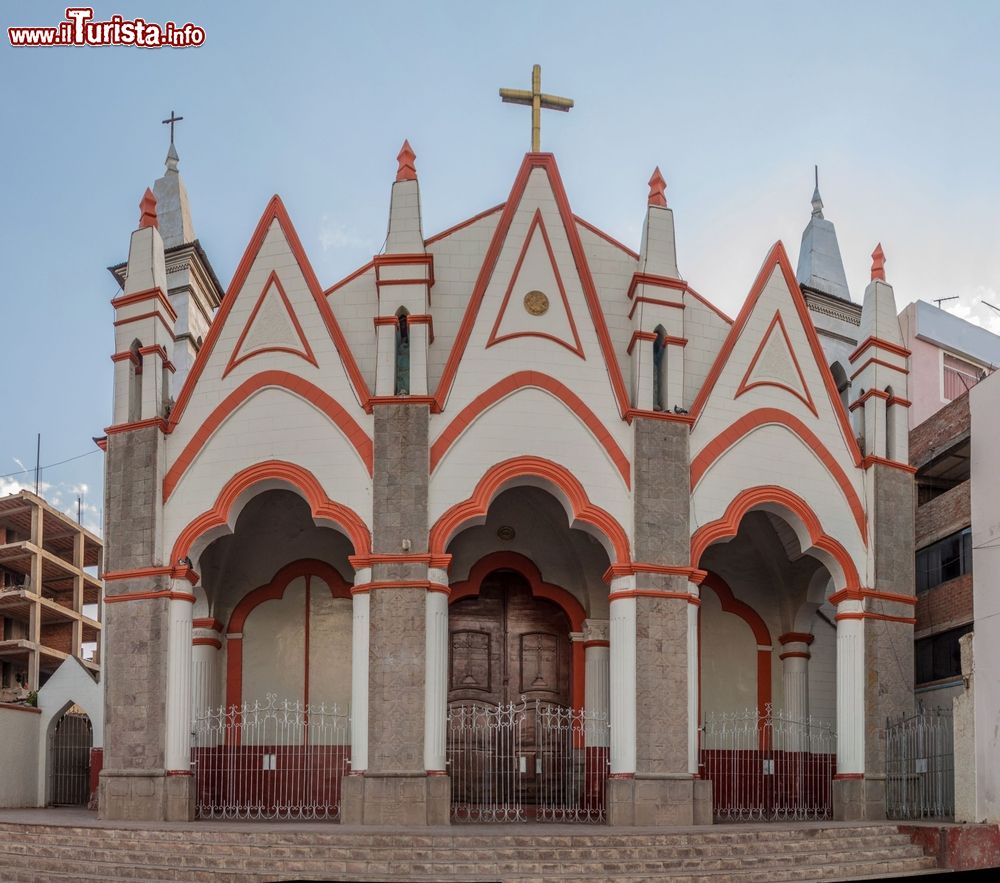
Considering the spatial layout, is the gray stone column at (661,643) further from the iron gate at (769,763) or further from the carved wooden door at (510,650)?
the carved wooden door at (510,650)

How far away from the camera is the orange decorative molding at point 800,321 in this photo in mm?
22234

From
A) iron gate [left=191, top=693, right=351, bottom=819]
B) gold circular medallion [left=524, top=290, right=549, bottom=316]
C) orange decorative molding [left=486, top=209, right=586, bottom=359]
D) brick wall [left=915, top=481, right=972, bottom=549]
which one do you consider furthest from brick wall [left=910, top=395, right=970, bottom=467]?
iron gate [left=191, top=693, right=351, bottom=819]

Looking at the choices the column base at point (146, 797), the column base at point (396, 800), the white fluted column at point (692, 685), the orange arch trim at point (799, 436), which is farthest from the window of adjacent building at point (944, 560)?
the column base at point (146, 797)

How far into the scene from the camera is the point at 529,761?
23672 millimetres

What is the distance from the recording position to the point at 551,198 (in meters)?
21.9

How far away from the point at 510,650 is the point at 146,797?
7085 mm

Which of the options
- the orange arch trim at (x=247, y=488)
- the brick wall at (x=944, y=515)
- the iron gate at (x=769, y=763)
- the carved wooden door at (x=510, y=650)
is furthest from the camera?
the brick wall at (x=944, y=515)

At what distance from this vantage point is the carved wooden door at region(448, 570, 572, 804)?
24.0 m

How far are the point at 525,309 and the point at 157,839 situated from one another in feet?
31.4

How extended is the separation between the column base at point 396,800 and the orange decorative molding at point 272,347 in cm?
647

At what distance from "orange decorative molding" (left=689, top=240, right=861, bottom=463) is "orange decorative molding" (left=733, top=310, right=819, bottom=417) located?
273 mm

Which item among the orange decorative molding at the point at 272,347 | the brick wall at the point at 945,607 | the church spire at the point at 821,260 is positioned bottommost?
the brick wall at the point at 945,607

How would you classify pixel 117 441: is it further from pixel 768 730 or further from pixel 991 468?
pixel 991 468

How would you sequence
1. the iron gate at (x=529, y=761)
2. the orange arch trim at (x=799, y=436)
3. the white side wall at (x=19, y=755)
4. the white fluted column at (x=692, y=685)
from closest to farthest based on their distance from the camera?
1. the white fluted column at (x=692, y=685)
2. the orange arch trim at (x=799, y=436)
3. the iron gate at (x=529, y=761)
4. the white side wall at (x=19, y=755)
